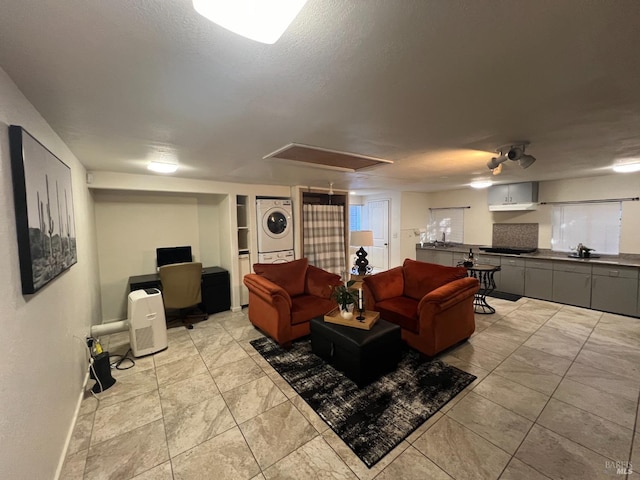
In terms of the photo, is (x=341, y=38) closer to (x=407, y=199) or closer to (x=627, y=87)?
(x=627, y=87)

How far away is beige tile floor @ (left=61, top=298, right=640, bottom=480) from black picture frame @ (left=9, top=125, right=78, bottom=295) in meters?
1.30

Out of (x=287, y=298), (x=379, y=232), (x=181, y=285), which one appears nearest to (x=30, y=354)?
(x=287, y=298)

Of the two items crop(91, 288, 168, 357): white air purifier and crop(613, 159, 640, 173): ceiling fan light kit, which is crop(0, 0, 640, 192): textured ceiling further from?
crop(91, 288, 168, 357): white air purifier

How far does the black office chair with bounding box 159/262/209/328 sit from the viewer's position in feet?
12.1

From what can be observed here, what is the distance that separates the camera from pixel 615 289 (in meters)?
4.09

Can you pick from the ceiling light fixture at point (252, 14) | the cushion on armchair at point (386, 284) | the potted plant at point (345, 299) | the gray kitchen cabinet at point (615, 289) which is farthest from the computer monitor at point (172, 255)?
the gray kitchen cabinet at point (615, 289)

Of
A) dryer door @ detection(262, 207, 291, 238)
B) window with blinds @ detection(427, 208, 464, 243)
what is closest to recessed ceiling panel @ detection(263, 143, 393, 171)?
dryer door @ detection(262, 207, 291, 238)

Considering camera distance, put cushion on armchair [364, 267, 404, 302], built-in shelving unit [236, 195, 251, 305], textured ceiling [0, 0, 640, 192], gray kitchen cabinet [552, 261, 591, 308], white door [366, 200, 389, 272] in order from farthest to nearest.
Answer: white door [366, 200, 389, 272]
built-in shelving unit [236, 195, 251, 305]
gray kitchen cabinet [552, 261, 591, 308]
cushion on armchair [364, 267, 404, 302]
textured ceiling [0, 0, 640, 192]

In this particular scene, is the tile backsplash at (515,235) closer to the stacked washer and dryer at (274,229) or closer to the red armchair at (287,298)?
the red armchair at (287,298)

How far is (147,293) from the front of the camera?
3.21 metres

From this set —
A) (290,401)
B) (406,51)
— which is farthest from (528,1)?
(290,401)

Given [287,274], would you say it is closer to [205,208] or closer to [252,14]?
[205,208]

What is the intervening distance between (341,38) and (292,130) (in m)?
1.05

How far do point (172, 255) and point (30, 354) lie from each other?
10.4 feet
